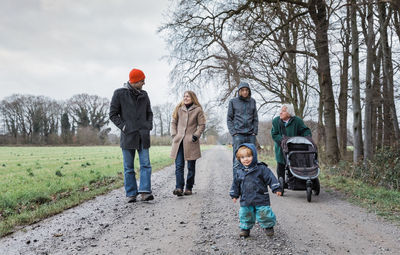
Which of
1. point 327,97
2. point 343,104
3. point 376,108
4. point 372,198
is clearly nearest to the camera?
point 372,198

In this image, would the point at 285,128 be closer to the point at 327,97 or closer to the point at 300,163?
the point at 300,163

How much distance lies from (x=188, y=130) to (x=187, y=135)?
12 centimetres

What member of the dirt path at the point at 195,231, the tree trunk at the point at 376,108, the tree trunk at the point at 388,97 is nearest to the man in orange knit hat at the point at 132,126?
the dirt path at the point at 195,231

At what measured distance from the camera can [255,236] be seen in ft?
10.7

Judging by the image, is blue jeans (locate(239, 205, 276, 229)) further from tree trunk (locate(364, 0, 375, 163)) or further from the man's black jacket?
tree trunk (locate(364, 0, 375, 163))

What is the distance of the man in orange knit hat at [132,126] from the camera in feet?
17.5

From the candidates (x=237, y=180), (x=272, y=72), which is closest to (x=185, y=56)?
(x=272, y=72)

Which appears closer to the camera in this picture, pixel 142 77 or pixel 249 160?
pixel 249 160

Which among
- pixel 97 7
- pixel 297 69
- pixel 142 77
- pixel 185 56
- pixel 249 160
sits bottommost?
pixel 249 160

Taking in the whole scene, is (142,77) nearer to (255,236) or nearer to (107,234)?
(107,234)

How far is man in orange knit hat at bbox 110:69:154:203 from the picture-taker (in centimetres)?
534

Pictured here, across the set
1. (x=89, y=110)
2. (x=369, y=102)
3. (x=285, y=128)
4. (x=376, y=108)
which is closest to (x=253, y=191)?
(x=285, y=128)

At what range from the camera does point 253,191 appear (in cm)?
338

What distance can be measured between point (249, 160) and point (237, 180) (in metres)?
0.31
